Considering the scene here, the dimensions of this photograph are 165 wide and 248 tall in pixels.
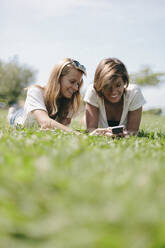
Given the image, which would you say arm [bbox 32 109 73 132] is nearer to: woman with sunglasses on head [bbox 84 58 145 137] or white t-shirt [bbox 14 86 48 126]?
white t-shirt [bbox 14 86 48 126]

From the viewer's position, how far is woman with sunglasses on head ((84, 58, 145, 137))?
4387mm

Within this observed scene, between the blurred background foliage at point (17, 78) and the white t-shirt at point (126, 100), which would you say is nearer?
the white t-shirt at point (126, 100)

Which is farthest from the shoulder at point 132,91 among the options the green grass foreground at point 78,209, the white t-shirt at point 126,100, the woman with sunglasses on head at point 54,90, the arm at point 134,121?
the green grass foreground at point 78,209

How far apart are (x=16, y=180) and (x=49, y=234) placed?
0.38 meters

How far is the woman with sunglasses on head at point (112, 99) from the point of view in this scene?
4387 mm

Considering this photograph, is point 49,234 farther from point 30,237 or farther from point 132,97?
point 132,97

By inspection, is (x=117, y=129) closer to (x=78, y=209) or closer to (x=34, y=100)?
(x=34, y=100)

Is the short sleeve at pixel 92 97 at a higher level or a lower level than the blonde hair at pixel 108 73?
lower

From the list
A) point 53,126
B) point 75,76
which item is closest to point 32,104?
point 53,126

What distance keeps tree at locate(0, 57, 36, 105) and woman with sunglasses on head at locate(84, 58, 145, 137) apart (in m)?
44.3

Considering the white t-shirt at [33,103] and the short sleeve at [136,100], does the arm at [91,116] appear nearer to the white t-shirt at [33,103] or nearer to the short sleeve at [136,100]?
the short sleeve at [136,100]

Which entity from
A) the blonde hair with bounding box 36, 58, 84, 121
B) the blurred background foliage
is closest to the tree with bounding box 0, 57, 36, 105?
the blurred background foliage

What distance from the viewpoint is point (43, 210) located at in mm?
1037

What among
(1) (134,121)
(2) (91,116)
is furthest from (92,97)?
(1) (134,121)
